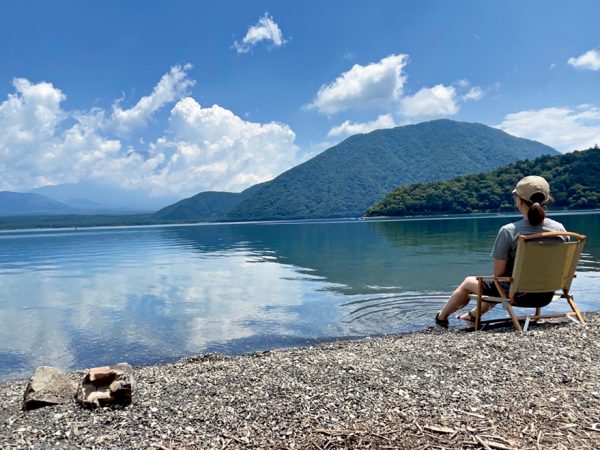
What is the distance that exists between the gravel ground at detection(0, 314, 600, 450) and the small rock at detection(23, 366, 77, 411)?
148mm

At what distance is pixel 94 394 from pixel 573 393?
4.75 meters

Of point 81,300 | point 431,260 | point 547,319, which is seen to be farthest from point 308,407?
point 431,260

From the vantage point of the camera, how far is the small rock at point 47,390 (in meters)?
4.74

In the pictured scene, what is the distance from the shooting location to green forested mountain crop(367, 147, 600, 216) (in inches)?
4875

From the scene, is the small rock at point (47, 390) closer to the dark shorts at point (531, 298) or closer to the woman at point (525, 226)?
the woman at point (525, 226)

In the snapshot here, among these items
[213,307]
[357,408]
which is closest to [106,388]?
[357,408]

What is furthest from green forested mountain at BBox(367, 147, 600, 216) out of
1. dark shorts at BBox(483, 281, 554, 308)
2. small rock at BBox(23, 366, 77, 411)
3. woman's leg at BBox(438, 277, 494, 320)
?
small rock at BBox(23, 366, 77, 411)

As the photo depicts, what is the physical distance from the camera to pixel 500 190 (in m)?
139

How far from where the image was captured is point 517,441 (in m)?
3.58

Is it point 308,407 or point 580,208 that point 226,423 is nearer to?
Result: point 308,407

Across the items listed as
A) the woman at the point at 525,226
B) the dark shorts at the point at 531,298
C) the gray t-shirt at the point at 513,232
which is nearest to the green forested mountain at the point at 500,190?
the dark shorts at the point at 531,298

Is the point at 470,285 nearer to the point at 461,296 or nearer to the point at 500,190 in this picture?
the point at 461,296

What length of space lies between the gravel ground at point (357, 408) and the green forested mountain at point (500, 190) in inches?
5344

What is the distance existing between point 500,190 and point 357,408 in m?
148
